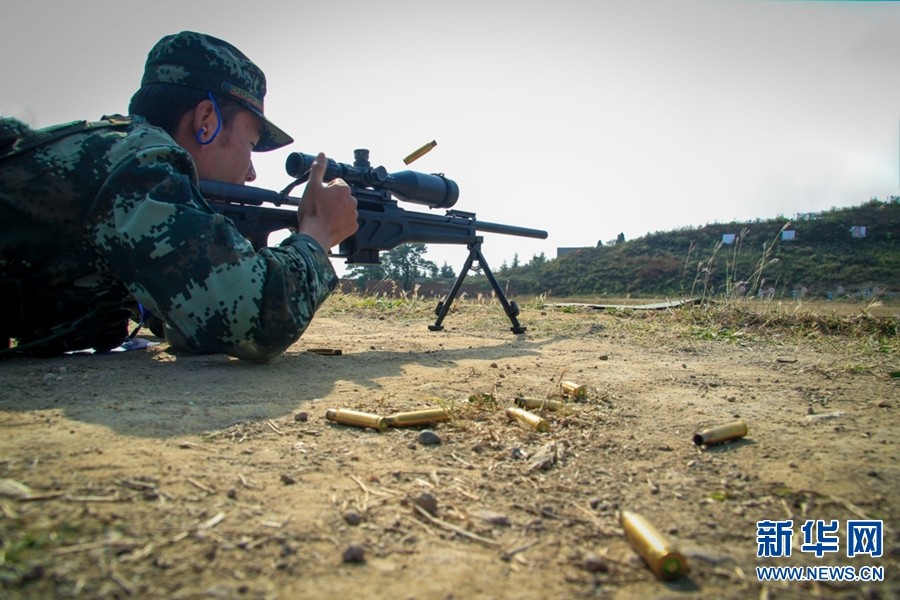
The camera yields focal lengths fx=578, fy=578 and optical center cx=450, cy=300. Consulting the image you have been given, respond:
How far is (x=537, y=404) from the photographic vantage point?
2.45 m

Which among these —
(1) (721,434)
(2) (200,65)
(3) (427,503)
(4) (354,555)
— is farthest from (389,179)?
(4) (354,555)

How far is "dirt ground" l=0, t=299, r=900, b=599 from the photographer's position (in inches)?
44.4

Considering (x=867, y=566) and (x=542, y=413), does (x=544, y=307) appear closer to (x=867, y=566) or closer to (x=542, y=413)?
(x=542, y=413)

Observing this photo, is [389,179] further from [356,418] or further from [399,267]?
[399,267]

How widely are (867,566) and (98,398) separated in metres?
2.59

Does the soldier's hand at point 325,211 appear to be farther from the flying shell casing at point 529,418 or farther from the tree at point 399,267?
the tree at point 399,267

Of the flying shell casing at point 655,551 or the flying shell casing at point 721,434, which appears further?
the flying shell casing at point 721,434

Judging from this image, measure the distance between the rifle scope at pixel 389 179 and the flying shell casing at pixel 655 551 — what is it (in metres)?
3.55

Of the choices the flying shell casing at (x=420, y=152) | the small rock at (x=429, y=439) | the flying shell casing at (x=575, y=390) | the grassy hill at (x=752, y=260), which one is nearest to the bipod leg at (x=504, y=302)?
the flying shell casing at (x=420, y=152)

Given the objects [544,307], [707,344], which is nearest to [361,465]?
[707,344]

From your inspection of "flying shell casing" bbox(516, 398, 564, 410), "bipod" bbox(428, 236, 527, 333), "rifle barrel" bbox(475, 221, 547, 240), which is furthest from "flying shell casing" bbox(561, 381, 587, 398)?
"rifle barrel" bbox(475, 221, 547, 240)

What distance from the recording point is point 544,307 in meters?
9.00

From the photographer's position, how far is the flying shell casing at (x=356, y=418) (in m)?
2.10

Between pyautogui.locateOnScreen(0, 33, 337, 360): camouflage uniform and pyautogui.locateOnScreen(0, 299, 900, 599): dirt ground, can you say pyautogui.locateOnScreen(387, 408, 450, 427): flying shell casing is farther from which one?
pyautogui.locateOnScreen(0, 33, 337, 360): camouflage uniform
